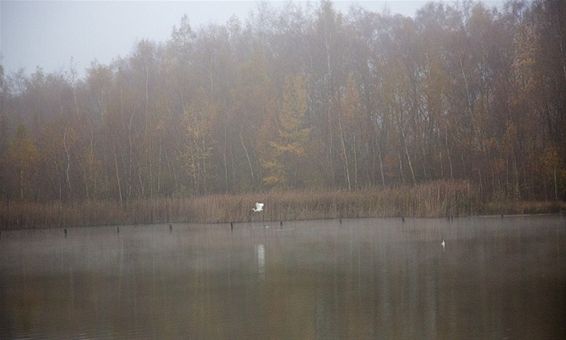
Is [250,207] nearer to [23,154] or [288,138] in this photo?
[288,138]

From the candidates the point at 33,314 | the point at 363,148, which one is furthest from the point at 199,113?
the point at 33,314

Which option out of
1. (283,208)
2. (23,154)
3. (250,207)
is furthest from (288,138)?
(23,154)

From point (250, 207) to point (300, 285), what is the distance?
17.3m

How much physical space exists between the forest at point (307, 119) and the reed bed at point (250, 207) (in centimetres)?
519

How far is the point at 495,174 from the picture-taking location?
3550 cm

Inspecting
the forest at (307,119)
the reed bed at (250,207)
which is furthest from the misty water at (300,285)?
the forest at (307,119)

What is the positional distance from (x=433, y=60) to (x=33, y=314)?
104 ft

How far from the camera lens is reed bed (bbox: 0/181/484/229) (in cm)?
3045

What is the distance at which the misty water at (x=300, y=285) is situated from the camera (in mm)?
11023

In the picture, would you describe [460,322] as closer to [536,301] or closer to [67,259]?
[536,301]

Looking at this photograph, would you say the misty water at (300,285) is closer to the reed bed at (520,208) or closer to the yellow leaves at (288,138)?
the reed bed at (520,208)

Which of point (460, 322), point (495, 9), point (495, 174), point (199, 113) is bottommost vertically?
point (460, 322)

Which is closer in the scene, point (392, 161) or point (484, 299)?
point (484, 299)

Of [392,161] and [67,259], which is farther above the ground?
[392,161]
